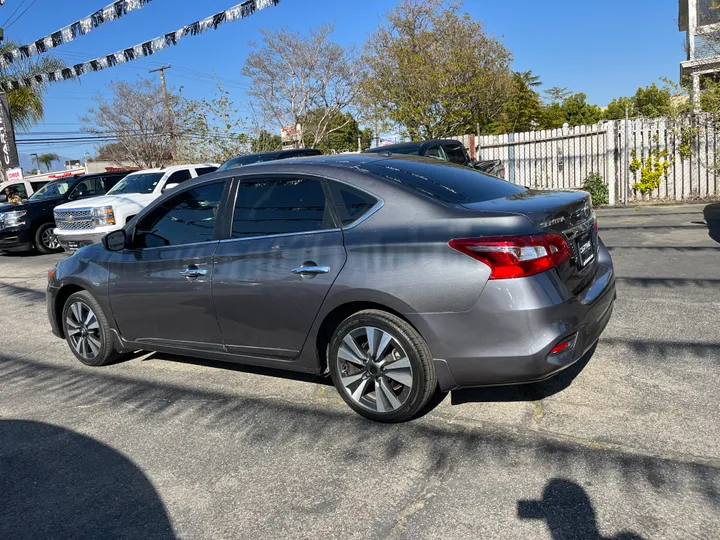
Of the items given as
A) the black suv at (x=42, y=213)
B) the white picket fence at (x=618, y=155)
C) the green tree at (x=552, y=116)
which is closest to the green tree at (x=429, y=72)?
the white picket fence at (x=618, y=155)

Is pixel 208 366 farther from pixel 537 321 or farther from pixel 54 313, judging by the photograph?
pixel 537 321

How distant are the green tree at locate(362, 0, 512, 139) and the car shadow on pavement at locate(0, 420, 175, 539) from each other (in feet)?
59.4

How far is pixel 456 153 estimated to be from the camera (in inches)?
504

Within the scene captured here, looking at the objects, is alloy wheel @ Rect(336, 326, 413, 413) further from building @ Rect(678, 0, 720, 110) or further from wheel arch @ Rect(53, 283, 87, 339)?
building @ Rect(678, 0, 720, 110)

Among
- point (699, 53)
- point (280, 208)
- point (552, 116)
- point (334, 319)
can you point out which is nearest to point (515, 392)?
point (334, 319)

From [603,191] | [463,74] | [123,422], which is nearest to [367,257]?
[123,422]

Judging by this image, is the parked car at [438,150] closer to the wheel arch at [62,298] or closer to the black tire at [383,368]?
the wheel arch at [62,298]

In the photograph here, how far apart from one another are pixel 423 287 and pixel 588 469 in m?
1.24

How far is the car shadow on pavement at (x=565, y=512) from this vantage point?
2566 millimetres

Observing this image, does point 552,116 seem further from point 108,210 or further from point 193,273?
point 193,273

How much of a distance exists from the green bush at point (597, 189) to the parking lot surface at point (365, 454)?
30.9ft

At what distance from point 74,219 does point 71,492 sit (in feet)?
32.5

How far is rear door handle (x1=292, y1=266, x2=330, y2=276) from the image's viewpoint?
3.73m

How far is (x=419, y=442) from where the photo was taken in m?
3.51
